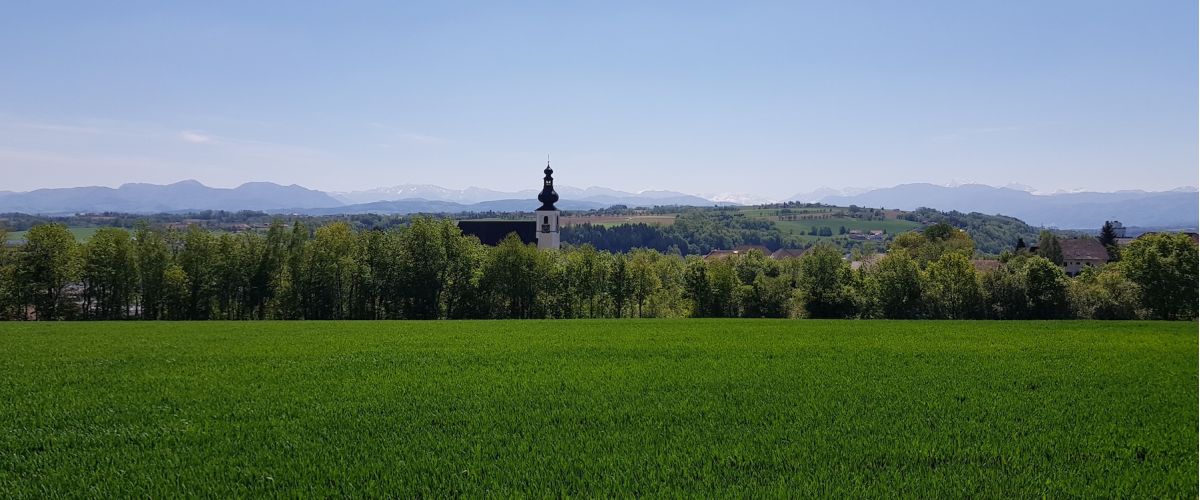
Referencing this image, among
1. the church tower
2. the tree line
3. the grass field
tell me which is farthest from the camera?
the church tower

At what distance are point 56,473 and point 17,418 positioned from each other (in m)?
4.65

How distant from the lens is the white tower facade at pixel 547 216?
96.7 m

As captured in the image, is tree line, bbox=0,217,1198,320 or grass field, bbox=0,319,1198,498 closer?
grass field, bbox=0,319,1198,498

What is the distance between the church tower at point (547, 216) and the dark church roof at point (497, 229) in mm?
1194

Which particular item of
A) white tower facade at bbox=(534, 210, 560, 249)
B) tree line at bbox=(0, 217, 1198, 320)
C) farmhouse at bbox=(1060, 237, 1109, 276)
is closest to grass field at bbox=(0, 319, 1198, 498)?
tree line at bbox=(0, 217, 1198, 320)

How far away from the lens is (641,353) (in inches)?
881

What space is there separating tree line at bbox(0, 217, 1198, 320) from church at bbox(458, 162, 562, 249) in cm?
3277

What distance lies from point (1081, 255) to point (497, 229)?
8388 cm

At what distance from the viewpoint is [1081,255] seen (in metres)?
90.9

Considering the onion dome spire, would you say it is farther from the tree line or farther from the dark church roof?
the tree line

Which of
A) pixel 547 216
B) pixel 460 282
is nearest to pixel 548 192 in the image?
pixel 547 216

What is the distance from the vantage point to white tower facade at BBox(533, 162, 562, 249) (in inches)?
3807

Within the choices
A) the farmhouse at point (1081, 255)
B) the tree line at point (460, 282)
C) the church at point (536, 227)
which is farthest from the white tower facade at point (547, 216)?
the farmhouse at point (1081, 255)

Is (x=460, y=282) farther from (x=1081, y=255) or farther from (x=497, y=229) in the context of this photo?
(x=1081, y=255)
